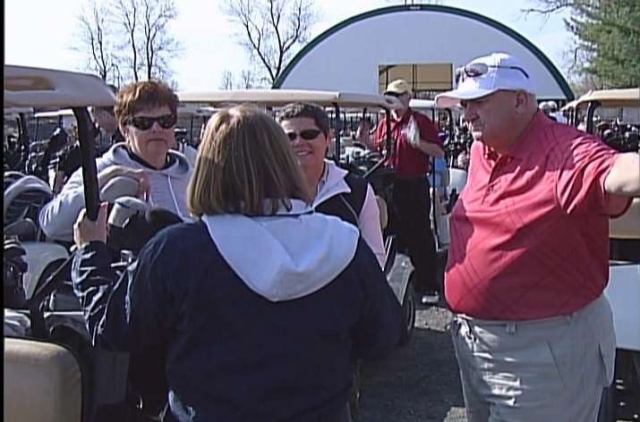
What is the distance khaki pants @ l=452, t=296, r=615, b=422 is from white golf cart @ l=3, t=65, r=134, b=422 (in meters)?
0.99

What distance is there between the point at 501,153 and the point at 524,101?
0.16m

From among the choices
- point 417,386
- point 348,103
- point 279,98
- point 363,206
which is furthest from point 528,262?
point 348,103

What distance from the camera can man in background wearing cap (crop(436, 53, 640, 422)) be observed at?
2.23 metres

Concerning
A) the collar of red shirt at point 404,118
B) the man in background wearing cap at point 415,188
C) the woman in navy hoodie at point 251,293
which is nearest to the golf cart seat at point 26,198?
the woman in navy hoodie at point 251,293

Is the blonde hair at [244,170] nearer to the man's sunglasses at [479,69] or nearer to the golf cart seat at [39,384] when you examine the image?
the golf cart seat at [39,384]

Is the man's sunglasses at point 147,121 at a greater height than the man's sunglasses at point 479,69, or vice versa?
the man's sunglasses at point 479,69

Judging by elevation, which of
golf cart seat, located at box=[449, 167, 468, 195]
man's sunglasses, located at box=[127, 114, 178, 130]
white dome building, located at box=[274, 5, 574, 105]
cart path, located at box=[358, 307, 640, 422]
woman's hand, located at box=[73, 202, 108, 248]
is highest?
white dome building, located at box=[274, 5, 574, 105]

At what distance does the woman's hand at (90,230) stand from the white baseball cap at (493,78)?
3.36 feet

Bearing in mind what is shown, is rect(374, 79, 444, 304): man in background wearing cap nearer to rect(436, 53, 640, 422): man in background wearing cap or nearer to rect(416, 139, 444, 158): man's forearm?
rect(416, 139, 444, 158): man's forearm

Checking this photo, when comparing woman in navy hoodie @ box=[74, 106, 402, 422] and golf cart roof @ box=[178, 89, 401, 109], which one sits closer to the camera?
woman in navy hoodie @ box=[74, 106, 402, 422]

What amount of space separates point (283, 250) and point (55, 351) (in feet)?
2.58

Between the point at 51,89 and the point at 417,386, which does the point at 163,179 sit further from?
the point at 417,386

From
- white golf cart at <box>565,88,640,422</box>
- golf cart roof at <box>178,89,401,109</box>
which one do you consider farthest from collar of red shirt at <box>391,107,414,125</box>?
white golf cart at <box>565,88,640,422</box>

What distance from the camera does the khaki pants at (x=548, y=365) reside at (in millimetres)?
2312
